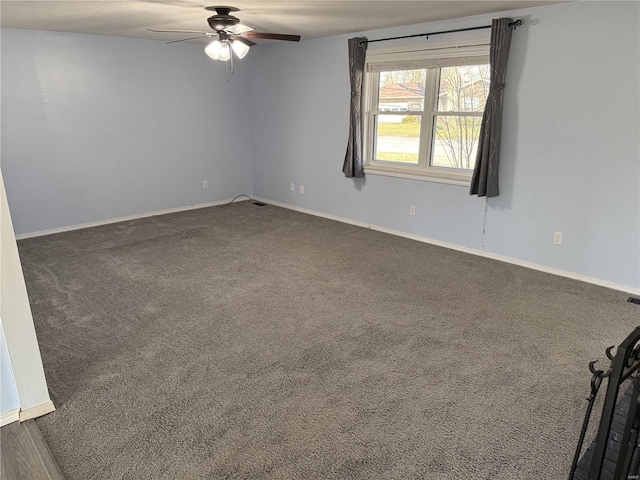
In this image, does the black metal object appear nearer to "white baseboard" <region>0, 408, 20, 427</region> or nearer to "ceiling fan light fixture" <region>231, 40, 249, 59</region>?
"white baseboard" <region>0, 408, 20, 427</region>

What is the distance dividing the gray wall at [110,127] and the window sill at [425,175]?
248 cm

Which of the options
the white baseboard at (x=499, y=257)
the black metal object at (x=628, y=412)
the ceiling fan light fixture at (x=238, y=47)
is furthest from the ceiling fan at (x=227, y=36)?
the black metal object at (x=628, y=412)

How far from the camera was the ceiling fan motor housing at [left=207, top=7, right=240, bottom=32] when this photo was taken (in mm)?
3268

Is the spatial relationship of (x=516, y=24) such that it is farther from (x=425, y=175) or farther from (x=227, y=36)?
(x=227, y=36)

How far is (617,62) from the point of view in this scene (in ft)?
10.5

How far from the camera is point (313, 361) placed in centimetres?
254

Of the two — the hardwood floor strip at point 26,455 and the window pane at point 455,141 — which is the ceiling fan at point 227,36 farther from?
the hardwood floor strip at point 26,455

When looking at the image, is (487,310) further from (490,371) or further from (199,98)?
(199,98)

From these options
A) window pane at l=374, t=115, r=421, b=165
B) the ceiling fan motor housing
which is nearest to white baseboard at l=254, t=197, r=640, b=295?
window pane at l=374, t=115, r=421, b=165

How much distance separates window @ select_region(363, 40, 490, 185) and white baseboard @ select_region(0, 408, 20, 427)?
391 cm

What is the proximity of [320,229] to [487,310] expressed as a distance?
249cm

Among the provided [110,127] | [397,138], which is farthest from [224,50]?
[110,127]

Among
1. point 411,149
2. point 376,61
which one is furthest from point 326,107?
point 411,149

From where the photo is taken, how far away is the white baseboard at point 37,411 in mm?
2068
